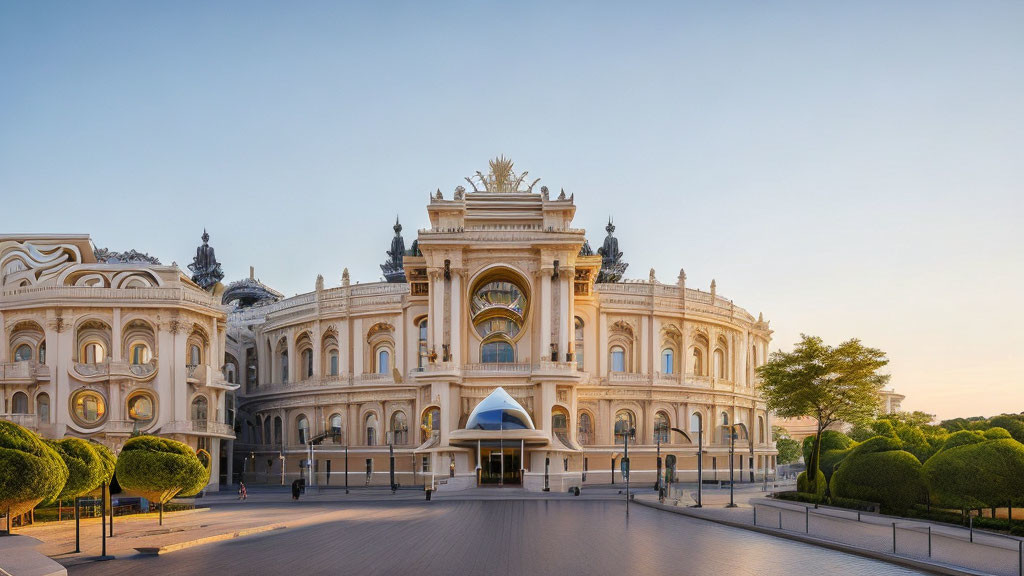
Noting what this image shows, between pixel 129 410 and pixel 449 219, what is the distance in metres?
27.5

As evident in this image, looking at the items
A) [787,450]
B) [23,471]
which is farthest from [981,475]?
[787,450]

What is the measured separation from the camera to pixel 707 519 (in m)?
39.4

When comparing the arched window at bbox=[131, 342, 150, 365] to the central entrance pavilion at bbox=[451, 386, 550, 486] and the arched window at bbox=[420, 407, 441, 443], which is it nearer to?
the arched window at bbox=[420, 407, 441, 443]

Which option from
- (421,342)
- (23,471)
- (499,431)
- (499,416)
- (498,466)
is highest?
(421,342)

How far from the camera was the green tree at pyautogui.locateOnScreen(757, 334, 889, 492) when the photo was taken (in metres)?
53.2

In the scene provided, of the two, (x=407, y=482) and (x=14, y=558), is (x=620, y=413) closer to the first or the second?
(x=407, y=482)

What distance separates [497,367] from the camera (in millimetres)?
68125

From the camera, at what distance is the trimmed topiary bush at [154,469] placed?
121ft

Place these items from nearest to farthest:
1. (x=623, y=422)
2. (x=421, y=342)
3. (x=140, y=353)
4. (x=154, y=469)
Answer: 1. (x=154, y=469)
2. (x=140, y=353)
3. (x=623, y=422)
4. (x=421, y=342)

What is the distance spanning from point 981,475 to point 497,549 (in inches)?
837

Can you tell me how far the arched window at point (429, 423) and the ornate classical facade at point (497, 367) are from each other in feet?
1.06

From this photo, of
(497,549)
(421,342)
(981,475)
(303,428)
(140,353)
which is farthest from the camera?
(303,428)

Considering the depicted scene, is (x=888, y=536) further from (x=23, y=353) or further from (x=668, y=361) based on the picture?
(x=23, y=353)

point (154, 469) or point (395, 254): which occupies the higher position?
point (395, 254)
